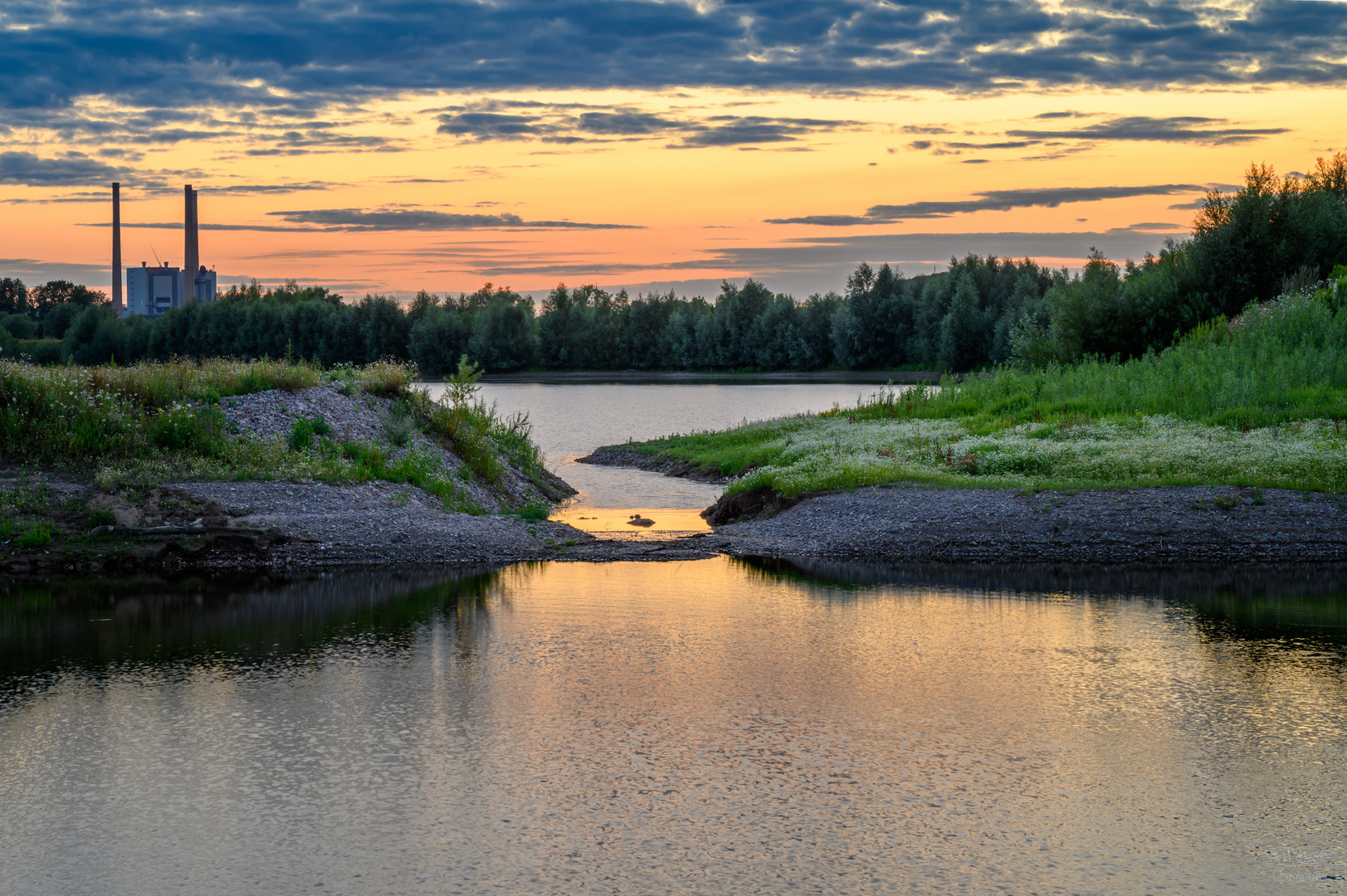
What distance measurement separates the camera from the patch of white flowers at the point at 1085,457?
919 inches

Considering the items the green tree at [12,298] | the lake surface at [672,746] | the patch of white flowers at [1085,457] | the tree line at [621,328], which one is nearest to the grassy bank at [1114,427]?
the patch of white flowers at [1085,457]

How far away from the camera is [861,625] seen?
13.7 meters

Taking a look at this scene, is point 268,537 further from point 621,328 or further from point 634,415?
point 621,328

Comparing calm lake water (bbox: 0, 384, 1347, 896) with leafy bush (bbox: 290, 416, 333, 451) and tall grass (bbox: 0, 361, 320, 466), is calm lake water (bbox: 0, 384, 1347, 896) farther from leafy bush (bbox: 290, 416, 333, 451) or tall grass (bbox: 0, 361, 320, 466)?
leafy bush (bbox: 290, 416, 333, 451)

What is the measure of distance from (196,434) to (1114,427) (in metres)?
24.1

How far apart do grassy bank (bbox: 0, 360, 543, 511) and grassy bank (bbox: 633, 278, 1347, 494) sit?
777cm

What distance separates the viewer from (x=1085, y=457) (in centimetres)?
2652

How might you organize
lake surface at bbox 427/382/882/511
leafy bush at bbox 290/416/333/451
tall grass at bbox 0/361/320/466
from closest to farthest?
1. tall grass at bbox 0/361/320/466
2. leafy bush at bbox 290/416/333/451
3. lake surface at bbox 427/382/882/511

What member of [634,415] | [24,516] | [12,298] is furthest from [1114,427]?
[12,298]

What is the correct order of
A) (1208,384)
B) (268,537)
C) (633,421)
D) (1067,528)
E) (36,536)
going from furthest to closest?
(633,421) < (1208,384) < (1067,528) < (268,537) < (36,536)

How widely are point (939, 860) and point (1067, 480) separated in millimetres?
18546

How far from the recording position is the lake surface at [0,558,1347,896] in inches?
267

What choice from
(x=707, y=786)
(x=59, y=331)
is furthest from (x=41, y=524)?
(x=59, y=331)

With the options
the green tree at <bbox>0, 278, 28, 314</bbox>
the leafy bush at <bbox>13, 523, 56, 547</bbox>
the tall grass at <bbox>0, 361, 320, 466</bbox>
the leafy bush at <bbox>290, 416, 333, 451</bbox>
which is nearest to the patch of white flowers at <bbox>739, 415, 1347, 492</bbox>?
the leafy bush at <bbox>290, 416, 333, 451</bbox>
